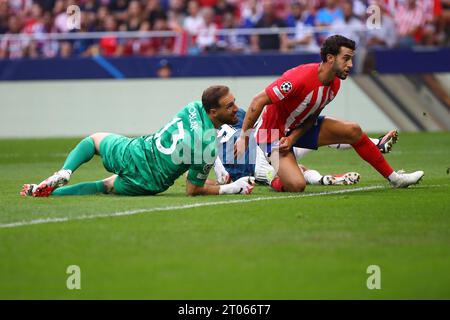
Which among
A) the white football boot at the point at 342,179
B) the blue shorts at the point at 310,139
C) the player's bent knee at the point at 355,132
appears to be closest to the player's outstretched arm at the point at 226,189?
the blue shorts at the point at 310,139

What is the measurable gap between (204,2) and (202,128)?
1517 cm

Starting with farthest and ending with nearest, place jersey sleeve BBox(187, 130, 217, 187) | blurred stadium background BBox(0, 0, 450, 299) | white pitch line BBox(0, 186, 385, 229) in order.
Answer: blurred stadium background BBox(0, 0, 450, 299)
jersey sleeve BBox(187, 130, 217, 187)
white pitch line BBox(0, 186, 385, 229)

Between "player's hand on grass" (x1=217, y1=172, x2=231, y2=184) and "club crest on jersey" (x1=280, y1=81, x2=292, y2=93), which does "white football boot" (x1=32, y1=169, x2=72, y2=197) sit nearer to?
"player's hand on grass" (x1=217, y1=172, x2=231, y2=184)

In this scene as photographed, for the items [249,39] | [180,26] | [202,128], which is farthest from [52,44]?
[202,128]

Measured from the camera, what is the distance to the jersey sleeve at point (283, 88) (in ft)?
36.6

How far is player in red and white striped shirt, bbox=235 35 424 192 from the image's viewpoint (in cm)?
1120

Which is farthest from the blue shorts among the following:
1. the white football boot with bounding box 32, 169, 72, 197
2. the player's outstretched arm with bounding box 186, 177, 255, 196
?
the white football boot with bounding box 32, 169, 72, 197

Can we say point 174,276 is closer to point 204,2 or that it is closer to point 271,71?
point 271,71

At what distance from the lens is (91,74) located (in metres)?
24.7

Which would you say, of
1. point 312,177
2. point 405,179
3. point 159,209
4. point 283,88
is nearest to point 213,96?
point 283,88

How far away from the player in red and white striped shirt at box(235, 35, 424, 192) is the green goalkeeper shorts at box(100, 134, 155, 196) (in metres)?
1.13

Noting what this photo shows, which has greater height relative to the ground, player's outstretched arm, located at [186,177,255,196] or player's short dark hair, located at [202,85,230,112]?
player's short dark hair, located at [202,85,230,112]

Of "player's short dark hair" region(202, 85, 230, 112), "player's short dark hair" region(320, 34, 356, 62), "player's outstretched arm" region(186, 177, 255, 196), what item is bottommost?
"player's outstretched arm" region(186, 177, 255, 196)

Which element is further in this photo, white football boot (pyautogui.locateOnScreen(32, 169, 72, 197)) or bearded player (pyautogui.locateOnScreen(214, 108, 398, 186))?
bearded player (pyautogui.locateOnScreen(214, 108, 398, 186))
